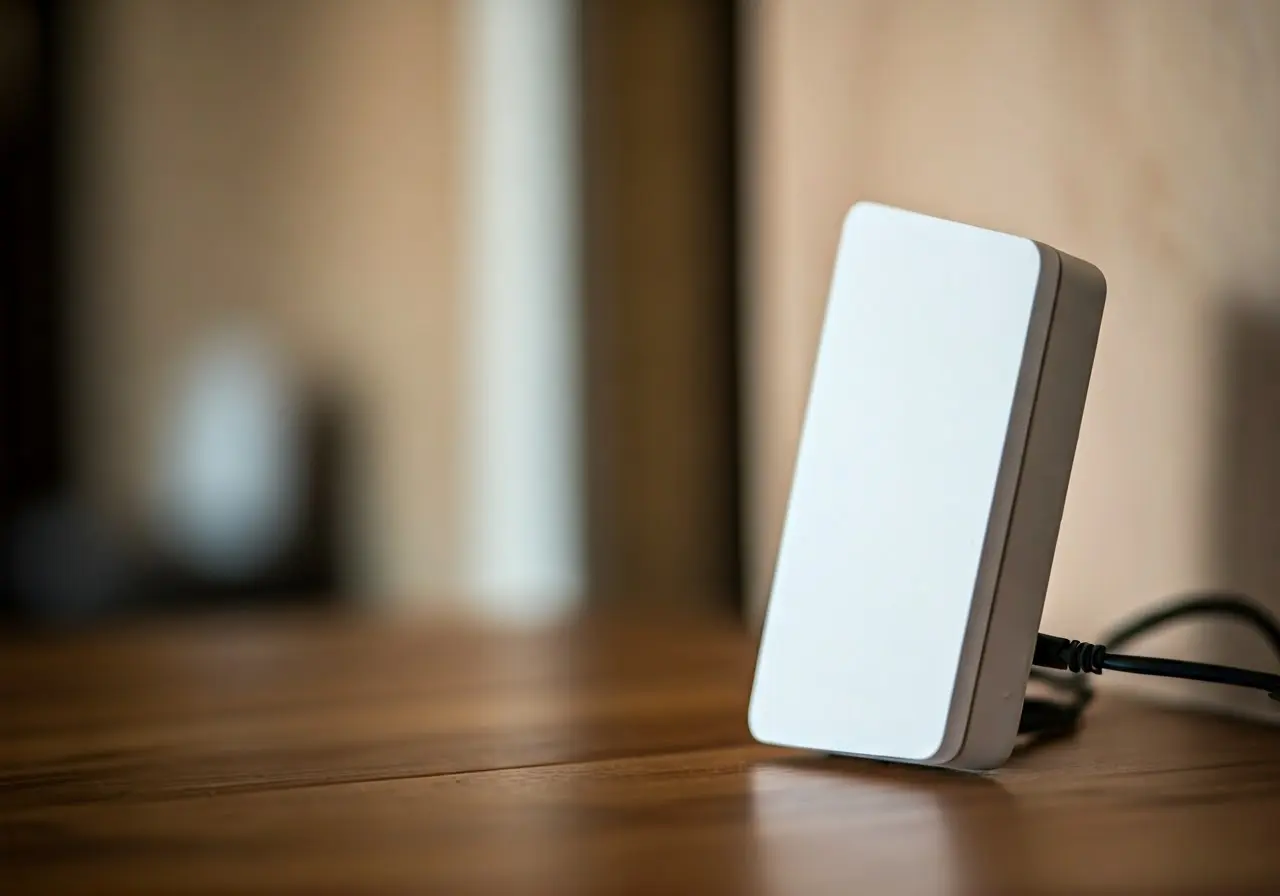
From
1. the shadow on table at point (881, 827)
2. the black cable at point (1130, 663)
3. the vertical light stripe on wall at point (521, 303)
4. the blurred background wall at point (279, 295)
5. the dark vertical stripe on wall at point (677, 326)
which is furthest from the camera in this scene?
the blurred background wall at point (279, 295)

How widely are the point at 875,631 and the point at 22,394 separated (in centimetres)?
182

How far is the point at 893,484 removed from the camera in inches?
14.5

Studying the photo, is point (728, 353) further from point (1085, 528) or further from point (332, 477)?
point (1085, 528)

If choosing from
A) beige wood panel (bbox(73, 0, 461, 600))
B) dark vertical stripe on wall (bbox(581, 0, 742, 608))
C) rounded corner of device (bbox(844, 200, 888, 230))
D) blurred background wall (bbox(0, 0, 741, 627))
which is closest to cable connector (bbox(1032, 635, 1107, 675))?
rounded corner of device (bbox(844, 200, 888, 230))

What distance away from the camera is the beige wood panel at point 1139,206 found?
45 centimetres

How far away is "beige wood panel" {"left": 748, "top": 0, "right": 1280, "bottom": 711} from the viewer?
448 mm

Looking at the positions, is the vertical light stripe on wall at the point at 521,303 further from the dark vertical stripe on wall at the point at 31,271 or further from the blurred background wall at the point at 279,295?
the dark vertical stripe on wall at the point at 31,271

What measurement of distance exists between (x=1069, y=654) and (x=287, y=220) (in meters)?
1.79

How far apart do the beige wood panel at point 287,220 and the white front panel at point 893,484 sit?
1598 mm

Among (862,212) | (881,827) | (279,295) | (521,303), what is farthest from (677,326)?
(881,827)

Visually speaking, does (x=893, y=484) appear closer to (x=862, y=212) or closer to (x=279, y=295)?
(x=862, y=212)

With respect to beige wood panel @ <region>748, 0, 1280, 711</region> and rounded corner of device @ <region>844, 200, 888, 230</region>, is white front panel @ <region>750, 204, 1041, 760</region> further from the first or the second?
beige wood panel @ <region>748, 0, 1280, 711</region>

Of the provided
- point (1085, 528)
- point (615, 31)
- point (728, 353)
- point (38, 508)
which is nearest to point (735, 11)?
point (615, 31)

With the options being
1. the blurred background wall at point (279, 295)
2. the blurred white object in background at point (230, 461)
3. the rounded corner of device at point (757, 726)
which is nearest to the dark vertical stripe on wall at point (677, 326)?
the blurred background wall at point (279, 295)
